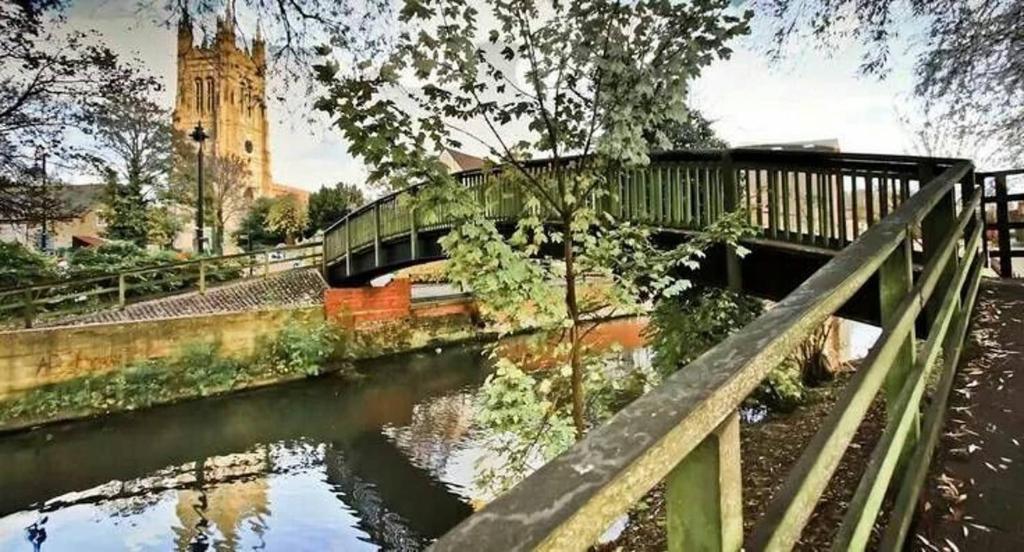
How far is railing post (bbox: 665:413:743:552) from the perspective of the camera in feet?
1.96

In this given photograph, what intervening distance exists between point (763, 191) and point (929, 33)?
2.80 metres

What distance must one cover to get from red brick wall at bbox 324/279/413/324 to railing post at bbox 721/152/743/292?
8.88 meters

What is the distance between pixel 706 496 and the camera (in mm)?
601

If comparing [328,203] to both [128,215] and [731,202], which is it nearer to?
[128,215]

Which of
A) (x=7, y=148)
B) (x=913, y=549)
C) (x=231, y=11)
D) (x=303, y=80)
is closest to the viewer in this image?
(x=913, y=549)

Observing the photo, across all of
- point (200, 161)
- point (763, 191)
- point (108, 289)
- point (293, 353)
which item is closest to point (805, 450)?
point (763, 191)

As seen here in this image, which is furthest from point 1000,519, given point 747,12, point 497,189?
point 497,189

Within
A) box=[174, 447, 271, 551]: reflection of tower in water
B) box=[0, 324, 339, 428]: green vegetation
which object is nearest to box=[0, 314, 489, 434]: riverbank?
box=[0, 324, 339, 428]: green vegetation

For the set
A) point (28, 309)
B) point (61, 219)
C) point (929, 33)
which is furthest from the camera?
point (61, 219)

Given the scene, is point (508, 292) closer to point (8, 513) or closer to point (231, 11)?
point (231, 11)

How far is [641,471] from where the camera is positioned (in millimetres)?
493

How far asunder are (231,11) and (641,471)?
4.02 meters

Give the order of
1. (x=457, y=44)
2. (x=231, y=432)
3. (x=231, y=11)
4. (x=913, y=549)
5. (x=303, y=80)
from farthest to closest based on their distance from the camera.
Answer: (x=231, y=432) → (x=303, y=80) → (x=231, y=11) → (x=457, y=44) → (x=913, y=549)

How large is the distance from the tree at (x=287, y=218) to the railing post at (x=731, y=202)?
2121 centimetres
